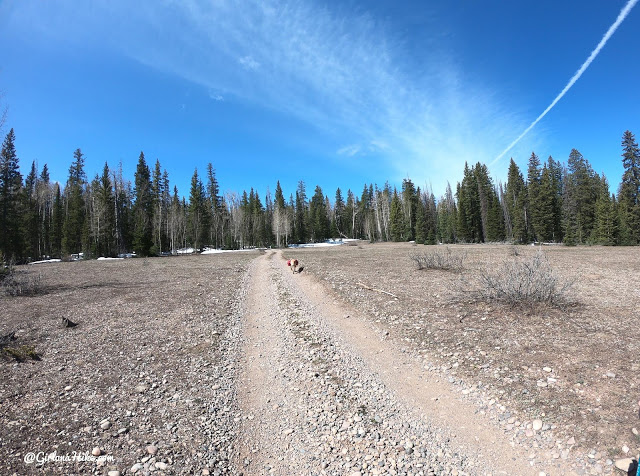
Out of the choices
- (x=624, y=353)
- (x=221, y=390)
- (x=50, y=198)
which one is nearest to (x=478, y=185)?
(x=624, y=353)

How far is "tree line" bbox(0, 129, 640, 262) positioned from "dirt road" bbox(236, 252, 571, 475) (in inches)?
1583

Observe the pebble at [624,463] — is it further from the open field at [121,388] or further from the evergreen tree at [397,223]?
the evergreen tree at [397,223]

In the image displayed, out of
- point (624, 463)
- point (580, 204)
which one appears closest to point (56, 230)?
point (624, 463)

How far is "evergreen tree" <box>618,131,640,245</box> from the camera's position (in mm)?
39812

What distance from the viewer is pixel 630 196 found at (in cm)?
4125

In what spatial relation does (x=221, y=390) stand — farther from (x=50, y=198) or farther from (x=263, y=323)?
(x=50, y=198)

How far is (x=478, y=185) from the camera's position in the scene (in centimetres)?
6744

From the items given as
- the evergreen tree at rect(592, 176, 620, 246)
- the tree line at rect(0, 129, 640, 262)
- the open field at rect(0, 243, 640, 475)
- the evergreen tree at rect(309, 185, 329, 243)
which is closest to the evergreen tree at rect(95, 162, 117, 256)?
the tree line at rect(0, 129, 640, 262)

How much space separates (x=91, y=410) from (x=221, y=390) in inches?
79.3

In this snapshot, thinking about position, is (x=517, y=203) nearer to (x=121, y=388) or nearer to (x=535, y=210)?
(x=535, y=210)

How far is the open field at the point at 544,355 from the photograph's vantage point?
3984mm

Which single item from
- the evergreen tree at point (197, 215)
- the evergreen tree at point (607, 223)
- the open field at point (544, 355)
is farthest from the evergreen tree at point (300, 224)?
the open field at point (544, 355)

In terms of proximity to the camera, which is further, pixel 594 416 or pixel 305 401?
pixel 305 401

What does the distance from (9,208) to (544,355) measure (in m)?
58.8
